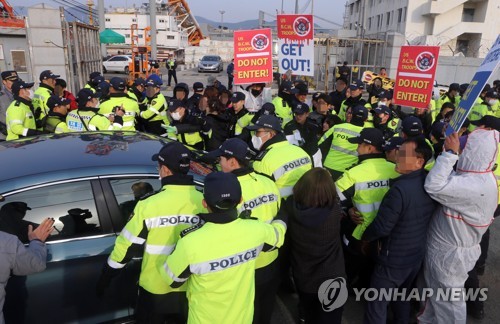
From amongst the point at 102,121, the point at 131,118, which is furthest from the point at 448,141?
the point at 131,118

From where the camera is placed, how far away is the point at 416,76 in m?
6.25

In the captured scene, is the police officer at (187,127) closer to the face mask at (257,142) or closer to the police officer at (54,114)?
the police officer at (54,114)

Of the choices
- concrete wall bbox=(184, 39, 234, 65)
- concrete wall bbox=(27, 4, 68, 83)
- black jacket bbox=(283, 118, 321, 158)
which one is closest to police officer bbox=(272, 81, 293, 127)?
black jacket bbox=(283, 118, 321, 158)

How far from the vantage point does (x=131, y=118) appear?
627cm

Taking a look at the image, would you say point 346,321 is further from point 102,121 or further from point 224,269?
point 102,121

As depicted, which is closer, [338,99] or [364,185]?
[364,185]

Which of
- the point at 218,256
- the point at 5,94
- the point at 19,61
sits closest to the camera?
the point at 218,256

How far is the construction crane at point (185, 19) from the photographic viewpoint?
138 feet

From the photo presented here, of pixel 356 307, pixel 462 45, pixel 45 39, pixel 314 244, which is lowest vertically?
pixel 356 307

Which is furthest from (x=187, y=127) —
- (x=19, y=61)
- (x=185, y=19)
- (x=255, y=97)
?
(x=185, y=19)

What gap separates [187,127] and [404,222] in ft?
11.6

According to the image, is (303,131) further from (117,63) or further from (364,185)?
(117,63)

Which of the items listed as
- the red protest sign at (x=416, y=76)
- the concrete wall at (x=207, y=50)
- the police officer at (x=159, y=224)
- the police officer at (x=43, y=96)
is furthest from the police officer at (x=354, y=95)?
the concrete wall at (x=207, y=50)

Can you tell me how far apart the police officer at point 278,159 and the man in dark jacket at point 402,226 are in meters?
0.82
